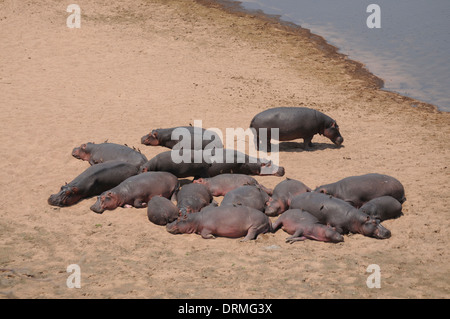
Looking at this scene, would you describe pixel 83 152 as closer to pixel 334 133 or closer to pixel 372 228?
pixel 334 133

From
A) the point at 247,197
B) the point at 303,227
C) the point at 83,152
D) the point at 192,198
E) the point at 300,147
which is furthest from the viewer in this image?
the point at 300,147

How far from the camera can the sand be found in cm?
745

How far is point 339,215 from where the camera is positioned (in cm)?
887

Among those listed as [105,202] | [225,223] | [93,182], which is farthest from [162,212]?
[93,182]

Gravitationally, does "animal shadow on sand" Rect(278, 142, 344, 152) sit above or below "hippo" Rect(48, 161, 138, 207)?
below

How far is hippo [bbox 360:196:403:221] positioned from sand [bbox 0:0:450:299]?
237 mm

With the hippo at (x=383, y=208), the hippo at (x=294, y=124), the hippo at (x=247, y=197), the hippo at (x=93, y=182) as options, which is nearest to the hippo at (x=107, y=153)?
the hippo at (x=93, y=182)

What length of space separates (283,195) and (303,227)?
38.7 inches

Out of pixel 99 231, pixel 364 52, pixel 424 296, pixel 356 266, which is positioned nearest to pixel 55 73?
pixel 99 231

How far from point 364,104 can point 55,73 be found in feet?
27.2

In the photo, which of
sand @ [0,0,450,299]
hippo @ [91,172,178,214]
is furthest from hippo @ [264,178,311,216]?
hippo @ [91,172,178,214]

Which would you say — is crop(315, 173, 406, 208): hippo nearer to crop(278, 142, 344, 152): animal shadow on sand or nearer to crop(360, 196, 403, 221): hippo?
crop(360, 196, 403, 221): hippo
